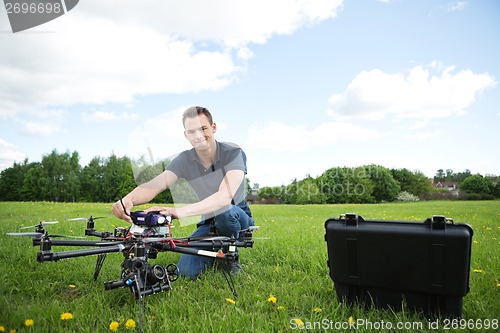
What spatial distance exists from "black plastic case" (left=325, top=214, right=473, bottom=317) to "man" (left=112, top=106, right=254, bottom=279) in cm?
127

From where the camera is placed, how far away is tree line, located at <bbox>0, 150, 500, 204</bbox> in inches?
289

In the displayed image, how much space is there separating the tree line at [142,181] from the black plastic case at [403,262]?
6.29 ft

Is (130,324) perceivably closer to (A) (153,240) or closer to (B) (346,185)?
(A) (153,240)

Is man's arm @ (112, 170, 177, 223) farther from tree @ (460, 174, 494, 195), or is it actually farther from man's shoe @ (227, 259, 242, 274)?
tree @ (460, 174, 494, 195)

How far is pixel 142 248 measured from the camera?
8.12 feet

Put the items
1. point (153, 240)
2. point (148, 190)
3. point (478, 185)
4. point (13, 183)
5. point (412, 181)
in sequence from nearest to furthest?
point (153, 240) < point (148, 190) < point (13, 183) < point (478, 185) < point (412, 181)

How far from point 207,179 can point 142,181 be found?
2.30 ft

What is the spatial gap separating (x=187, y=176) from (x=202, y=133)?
639mm

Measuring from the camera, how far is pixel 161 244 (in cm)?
274

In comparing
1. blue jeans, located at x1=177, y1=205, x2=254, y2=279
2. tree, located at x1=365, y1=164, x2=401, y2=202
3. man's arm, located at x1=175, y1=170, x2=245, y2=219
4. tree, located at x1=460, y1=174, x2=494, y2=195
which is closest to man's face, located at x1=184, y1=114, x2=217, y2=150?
man's arm, located at x1=175, y1=170, x2=245, y2=219

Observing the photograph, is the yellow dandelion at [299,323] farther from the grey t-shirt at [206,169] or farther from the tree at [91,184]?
the tree at [91,184]

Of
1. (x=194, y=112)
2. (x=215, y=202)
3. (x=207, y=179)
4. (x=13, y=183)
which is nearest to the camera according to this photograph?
(x=215, y=202)

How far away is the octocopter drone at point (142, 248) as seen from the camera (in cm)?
239

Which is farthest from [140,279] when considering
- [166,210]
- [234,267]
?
[234,267]
